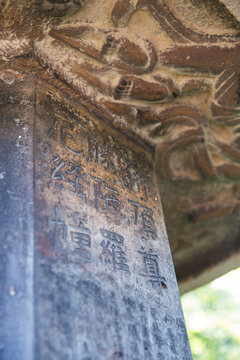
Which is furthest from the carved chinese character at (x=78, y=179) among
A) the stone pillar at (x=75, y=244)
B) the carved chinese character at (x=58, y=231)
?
the carved chinese character at (x=58, y=231)

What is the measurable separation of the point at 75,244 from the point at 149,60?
0.61m

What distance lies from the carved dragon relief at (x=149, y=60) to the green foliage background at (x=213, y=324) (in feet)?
6.67

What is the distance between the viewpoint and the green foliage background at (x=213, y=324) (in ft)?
10.9

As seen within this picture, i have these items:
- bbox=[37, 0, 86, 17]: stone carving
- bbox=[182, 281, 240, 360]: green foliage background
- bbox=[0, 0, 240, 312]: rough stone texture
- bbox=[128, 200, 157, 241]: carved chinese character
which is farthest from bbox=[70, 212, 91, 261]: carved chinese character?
bbox=[182, 281, 240, 360]: green foliage background

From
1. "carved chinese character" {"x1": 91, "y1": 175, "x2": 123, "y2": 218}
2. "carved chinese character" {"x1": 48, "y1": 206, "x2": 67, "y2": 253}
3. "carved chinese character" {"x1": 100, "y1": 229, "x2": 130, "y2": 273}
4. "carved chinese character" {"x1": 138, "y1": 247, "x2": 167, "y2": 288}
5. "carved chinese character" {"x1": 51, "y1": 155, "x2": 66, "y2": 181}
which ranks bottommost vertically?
"carved chinese character" {"x1": 138, "y1": 247, "x2": 167, "y2": 288}

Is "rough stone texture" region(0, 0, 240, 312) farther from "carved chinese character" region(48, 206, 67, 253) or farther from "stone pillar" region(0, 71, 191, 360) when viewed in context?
"carved chinese character" region(48, 206, 67, 253)

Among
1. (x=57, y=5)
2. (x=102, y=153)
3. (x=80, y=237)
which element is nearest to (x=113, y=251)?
(x=80, y=237)

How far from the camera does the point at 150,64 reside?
1.23 metres

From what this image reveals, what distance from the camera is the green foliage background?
332cm

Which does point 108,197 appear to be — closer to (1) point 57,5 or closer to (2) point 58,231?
(2) point 58,231

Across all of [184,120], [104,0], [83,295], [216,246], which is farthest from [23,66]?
[216,246]

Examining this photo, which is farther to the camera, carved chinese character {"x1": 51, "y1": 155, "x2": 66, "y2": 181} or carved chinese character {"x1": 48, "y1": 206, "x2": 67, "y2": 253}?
carved chinese character {"x1": 51, "y1": 155, "x2": 66, "y2": 181}

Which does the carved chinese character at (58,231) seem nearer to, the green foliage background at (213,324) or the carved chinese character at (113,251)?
the carved chinese character at (113,251)

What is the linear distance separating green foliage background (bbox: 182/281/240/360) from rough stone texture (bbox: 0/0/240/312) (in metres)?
1.93
